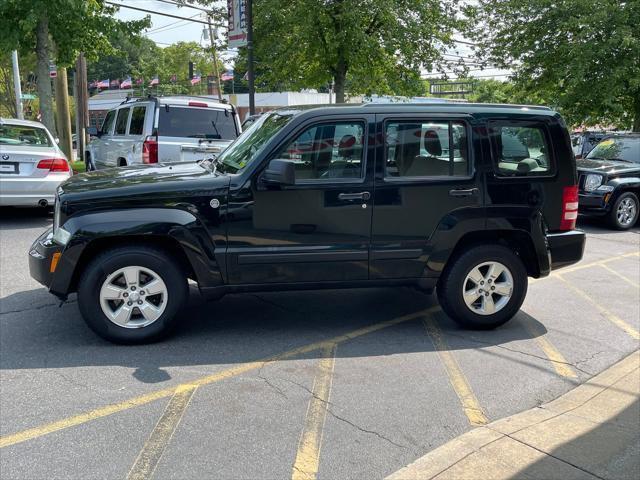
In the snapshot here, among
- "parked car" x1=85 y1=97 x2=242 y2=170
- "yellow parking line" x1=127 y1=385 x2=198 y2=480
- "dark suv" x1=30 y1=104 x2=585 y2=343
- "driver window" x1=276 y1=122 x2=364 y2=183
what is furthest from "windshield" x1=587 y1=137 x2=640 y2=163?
"yellow parking line" x1=127 y1=385 x2=198 y2=480

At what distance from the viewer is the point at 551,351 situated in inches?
199

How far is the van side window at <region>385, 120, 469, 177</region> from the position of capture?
5.05 m

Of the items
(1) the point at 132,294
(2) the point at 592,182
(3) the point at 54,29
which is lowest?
(1) the point at 132,294

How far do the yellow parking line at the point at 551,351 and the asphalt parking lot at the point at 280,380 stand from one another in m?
0.03

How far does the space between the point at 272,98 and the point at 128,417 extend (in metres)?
48.7

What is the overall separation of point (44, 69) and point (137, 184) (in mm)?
11449

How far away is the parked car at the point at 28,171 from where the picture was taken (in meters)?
9.08

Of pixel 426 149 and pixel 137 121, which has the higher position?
pixel 137 121

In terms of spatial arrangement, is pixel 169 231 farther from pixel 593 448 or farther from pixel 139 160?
pixel 139 160

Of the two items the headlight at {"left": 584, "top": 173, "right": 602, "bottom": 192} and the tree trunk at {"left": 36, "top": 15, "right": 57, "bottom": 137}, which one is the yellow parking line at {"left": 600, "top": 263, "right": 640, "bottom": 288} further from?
the tree trunk at {"left": 36, "top": 15, "right": 57, "bottom": 137}

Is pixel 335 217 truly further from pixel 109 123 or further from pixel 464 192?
pixel 109 123

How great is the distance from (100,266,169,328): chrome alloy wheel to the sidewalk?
96.8 inches

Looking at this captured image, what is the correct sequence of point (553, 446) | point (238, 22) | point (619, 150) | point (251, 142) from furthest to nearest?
1. point (238, 22)
2. point (619, 150)
3. point (251, 142)
4. point (553, 446)

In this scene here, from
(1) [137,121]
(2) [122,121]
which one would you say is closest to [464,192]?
(1) [137,121]
